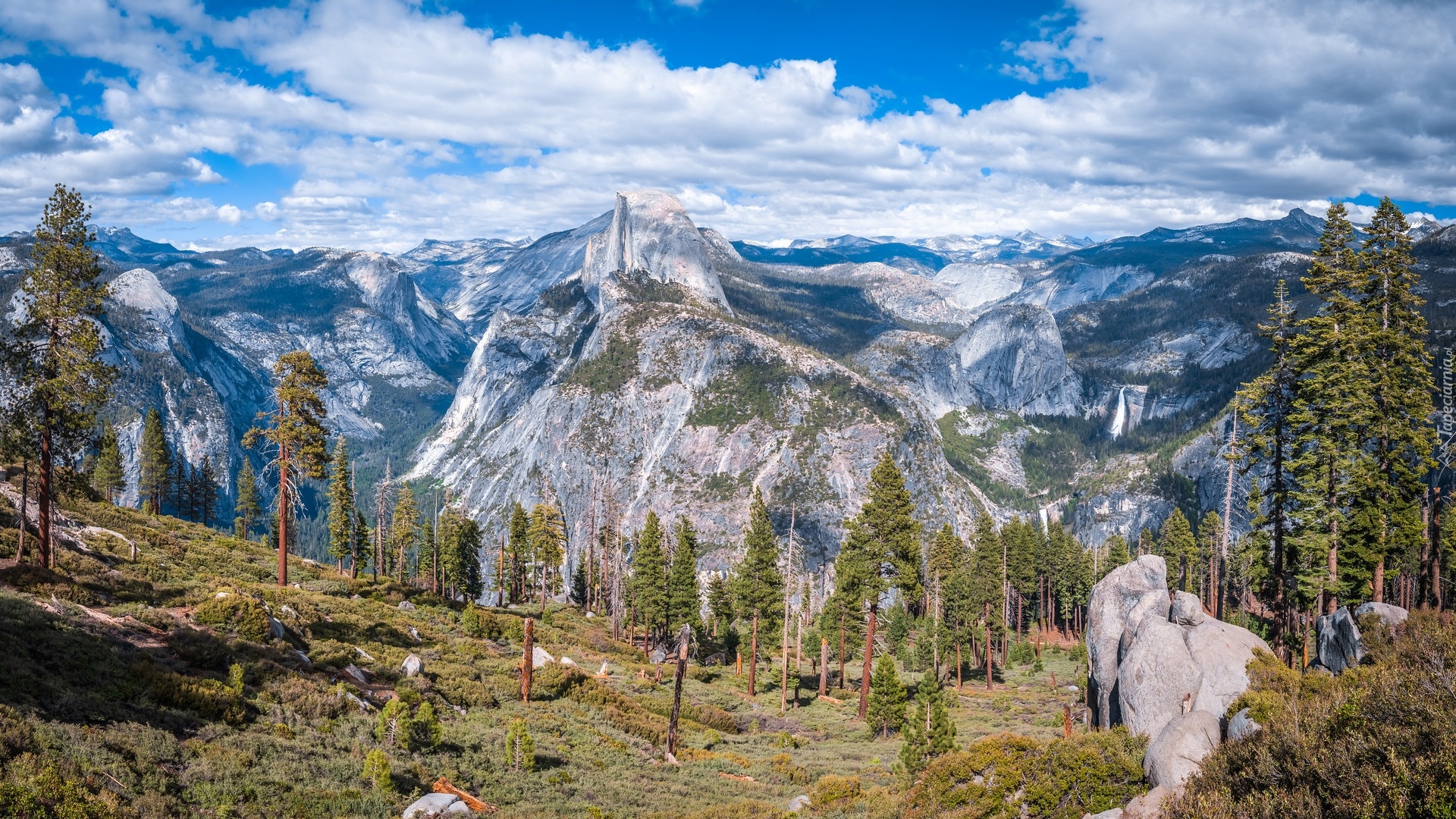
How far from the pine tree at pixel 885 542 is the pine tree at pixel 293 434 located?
28918mm

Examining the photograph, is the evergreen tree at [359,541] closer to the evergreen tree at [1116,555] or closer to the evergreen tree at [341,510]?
the evergreen tree at [341,510]

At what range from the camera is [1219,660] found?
68.6 feet

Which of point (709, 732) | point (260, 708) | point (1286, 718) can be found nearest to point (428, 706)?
point (260, 708)

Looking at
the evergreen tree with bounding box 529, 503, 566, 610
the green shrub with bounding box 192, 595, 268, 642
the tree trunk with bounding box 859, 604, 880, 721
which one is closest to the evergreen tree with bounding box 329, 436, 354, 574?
the evergreen tree with bounding box 529, 503, 566, 610

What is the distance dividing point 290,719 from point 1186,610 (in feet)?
95.7

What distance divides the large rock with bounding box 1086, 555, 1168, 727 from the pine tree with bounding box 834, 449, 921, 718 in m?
9.39

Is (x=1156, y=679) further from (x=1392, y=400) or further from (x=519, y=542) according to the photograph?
(x=519, y=542)

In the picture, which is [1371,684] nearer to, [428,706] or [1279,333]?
[428,706]

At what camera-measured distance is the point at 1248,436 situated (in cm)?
3144

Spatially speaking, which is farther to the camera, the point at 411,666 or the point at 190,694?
the point at 411,666

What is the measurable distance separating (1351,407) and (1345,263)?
657 cm

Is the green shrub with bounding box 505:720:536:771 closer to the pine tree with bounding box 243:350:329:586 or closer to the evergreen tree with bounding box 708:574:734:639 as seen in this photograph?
the pine tree with bounding box 243:350:329:586

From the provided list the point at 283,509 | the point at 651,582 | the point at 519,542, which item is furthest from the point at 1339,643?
the point at 519,542

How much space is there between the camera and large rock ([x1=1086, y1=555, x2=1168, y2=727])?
85.7 ft
